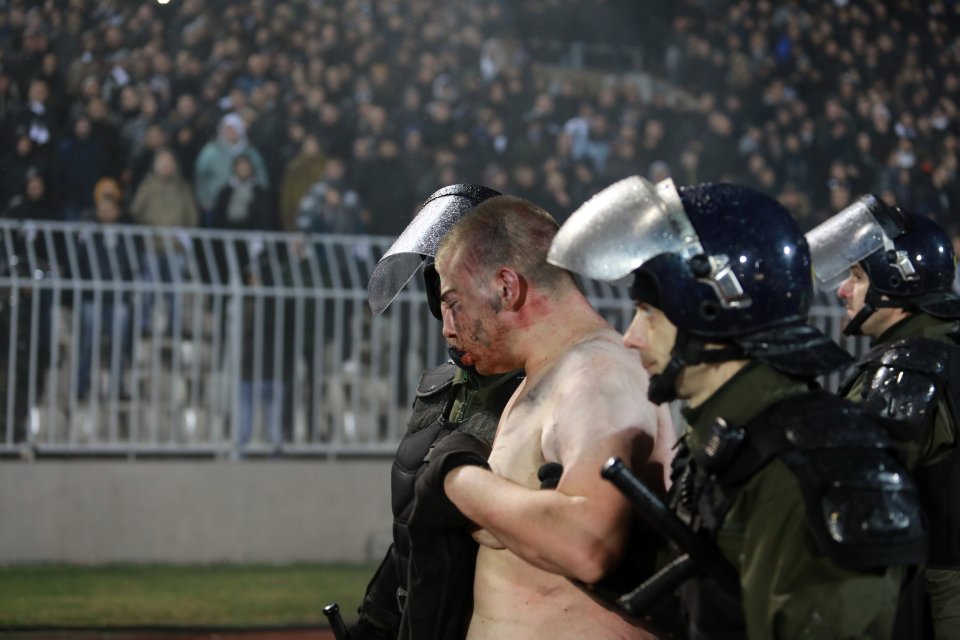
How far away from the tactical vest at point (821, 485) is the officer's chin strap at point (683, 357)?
0.43 ft

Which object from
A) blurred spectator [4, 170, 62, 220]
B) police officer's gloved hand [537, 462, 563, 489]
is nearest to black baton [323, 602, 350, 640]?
police officer's gloved hand [537, 462, 563, 489]

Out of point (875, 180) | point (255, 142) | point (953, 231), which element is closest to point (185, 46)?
point (255, 142)

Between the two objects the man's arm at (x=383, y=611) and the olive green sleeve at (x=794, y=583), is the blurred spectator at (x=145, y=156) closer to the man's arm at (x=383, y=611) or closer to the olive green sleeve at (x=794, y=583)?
the man's arm at (x=383, y=611)

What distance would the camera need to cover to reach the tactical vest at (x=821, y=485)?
172 cm

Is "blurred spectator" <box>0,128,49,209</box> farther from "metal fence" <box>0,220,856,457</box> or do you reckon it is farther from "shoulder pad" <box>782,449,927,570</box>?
"shoulder pad" <box>782,449,927,570</box>

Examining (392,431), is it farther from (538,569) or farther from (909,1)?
(909,1)

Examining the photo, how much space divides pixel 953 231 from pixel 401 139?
5.83m

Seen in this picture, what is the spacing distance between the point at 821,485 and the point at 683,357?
0.35 metres

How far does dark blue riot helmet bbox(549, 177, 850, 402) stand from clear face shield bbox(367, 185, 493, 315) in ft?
3.47

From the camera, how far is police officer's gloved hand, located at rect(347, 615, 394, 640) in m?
3.23

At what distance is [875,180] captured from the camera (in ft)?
41.4

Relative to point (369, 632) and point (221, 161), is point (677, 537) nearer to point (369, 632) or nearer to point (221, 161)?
point (369, 632)

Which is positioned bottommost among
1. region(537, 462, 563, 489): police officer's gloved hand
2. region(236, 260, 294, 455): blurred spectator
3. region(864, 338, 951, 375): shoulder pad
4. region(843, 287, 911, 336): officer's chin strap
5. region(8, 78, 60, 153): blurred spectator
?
region(236, 260, 294, 455): blurred spectator

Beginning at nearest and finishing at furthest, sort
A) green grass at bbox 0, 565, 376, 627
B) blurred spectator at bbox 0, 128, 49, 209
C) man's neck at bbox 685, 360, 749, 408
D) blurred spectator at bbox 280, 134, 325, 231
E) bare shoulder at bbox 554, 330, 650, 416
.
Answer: man's neck at bbox 685, 360, 749, 408 < bare shoulder at bbox 554, 330, 650, 416 < green grass at bbox 0, 565, 376, 627 < blurred spectator at bbox 0, 128, 49, 209 < blurred spectator at bbox 280, 134, 325, 231
